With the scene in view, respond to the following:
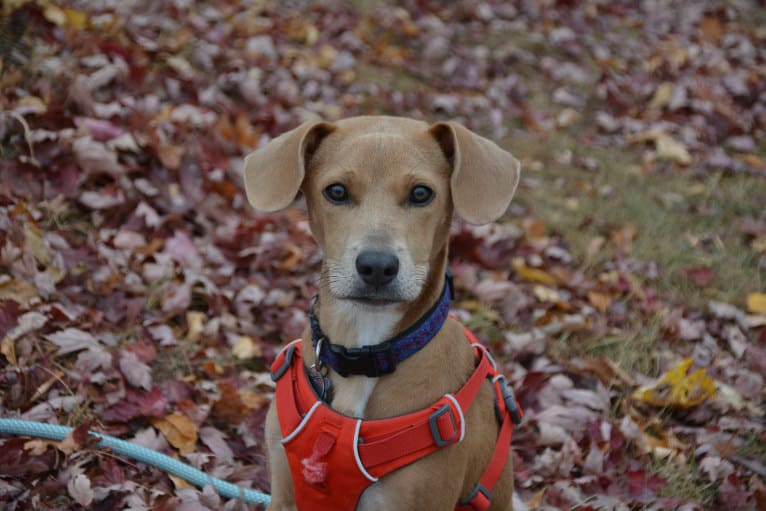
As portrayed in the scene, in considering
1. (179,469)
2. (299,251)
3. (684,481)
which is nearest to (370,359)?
(179,469)

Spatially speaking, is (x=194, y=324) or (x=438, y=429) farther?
(x=194, y=324)

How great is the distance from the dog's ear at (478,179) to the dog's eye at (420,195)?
10 centimetres

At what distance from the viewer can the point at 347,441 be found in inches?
100

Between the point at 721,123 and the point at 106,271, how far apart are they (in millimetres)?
7085

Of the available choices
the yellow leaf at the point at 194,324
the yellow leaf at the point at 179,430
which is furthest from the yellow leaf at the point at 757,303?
the yellow leaf at the point at 179,430

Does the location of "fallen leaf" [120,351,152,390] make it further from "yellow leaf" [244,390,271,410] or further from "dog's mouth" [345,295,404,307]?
"dog's mouth" [345,295,404,307]

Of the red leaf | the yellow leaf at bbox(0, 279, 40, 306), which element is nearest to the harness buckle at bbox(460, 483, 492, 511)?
the red leaf

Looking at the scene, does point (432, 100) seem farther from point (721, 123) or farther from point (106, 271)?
point (106, 271)

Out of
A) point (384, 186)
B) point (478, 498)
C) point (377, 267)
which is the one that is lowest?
point (478, 498)

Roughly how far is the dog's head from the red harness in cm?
43

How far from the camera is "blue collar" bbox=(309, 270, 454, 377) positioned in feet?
8.69

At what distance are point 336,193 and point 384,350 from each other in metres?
0.65

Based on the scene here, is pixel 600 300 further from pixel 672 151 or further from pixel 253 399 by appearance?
pixel 672 151

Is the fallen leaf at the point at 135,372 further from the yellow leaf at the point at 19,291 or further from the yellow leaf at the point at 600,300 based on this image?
the yellow leaf at the point at 600,300
